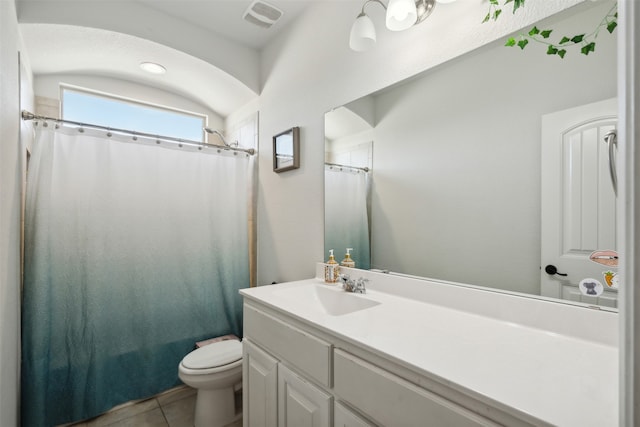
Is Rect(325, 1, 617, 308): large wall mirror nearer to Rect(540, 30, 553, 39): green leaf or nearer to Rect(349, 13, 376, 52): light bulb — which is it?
Rect(540, 30, 553, 39): green leaf

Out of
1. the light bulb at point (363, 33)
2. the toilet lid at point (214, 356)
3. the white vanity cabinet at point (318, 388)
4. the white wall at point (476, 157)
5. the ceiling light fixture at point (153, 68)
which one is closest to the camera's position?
the white vanity cabinet at point (318, 388)

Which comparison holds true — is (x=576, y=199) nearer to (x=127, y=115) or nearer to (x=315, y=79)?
(x=315, y=79)

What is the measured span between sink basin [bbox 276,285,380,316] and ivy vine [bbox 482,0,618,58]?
42.3 inches

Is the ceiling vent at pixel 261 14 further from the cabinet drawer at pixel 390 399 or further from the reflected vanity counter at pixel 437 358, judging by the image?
the cabinet drawer at pixel 390 399

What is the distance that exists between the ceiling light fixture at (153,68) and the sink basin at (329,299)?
202 cm

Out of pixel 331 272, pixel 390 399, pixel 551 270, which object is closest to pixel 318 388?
pixel 390 399

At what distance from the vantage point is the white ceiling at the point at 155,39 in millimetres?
1690

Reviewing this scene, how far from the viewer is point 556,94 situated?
35.7 inches

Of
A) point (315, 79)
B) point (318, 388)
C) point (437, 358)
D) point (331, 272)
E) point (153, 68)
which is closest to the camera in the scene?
point (437, 358)

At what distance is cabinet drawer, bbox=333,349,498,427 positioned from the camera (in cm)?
63

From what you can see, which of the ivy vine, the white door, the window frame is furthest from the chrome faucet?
the window frame

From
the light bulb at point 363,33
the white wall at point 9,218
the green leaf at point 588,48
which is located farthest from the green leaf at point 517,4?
the white wall at point 9,218

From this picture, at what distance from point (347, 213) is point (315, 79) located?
0.88m

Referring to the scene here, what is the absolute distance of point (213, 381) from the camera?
63.4 inches
